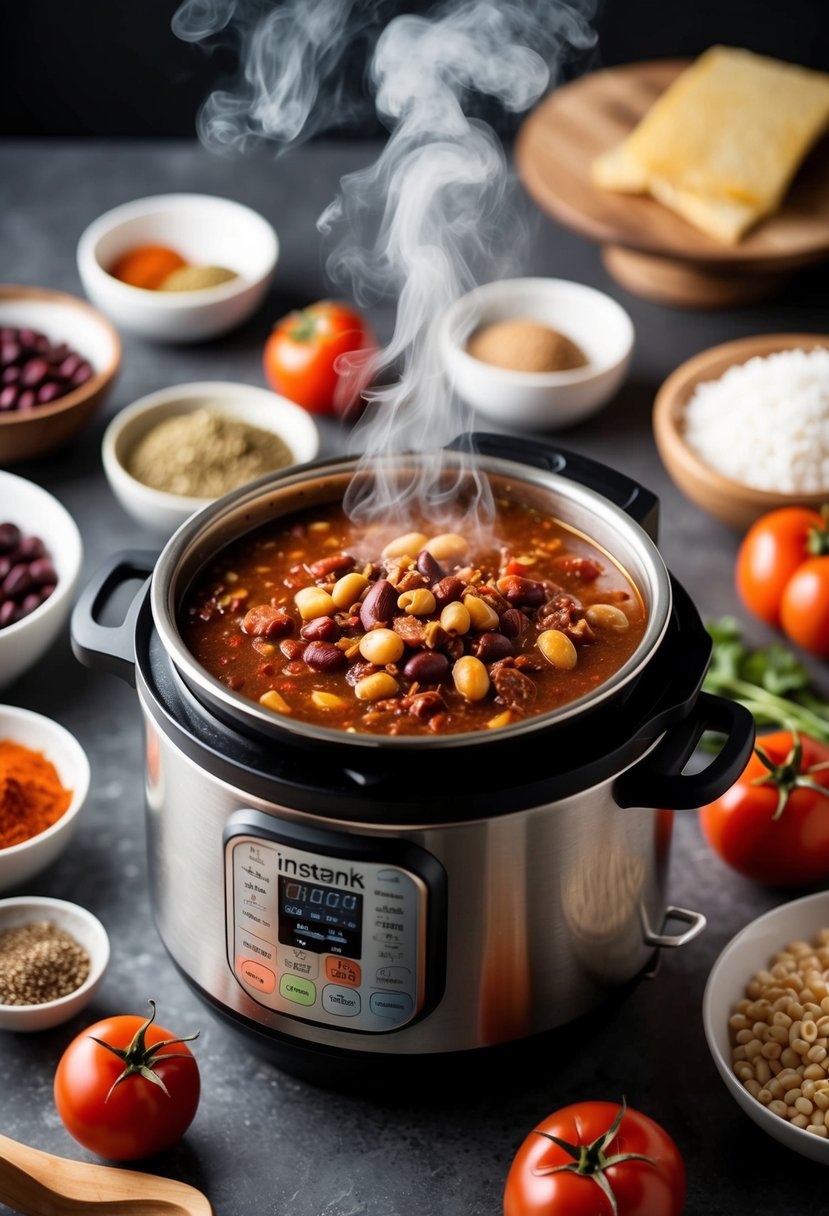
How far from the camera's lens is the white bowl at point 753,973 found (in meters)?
1.72

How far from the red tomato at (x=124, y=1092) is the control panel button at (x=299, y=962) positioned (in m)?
0.17

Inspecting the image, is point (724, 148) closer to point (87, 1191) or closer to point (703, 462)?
point (703, 462)

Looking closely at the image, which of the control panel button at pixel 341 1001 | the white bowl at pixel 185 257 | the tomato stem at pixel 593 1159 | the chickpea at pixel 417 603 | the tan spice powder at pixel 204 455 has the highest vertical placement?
the chickpea at pixel 417 603

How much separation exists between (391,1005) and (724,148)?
7.68 feet

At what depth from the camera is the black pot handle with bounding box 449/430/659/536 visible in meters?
1.97

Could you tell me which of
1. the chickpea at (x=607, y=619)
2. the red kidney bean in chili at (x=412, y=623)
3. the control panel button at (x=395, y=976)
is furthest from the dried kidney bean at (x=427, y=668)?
the control panel button at (x=395, y=976)

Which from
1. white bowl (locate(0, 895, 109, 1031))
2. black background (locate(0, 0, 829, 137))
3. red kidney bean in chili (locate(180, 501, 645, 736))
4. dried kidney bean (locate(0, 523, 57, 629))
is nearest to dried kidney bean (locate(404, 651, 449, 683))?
red kidney bean in chili (locate(180, 501, 645, 736))

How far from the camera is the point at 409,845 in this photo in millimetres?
1531

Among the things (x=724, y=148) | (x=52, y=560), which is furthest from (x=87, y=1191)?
(x=724, y=148)

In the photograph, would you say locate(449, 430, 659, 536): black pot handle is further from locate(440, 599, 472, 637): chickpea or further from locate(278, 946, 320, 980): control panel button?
locate(278, 946, 320, 980): control panel button

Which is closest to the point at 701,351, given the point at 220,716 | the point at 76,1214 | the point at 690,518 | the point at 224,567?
the point at 690,518

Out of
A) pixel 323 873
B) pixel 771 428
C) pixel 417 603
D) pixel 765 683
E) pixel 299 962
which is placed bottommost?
pixel 765 683

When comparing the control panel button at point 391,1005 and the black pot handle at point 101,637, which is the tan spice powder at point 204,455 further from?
the control panel button at point 391,1005

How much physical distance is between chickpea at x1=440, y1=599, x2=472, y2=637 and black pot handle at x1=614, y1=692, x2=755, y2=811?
0.93 feet
